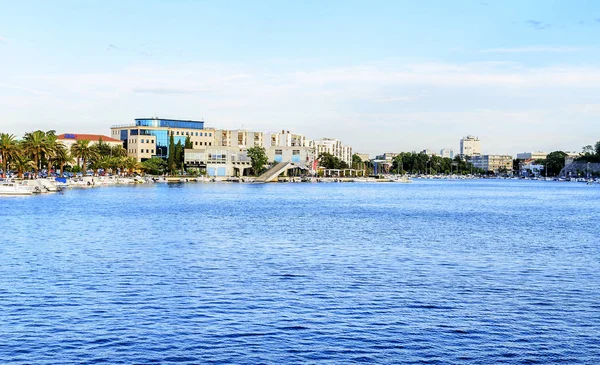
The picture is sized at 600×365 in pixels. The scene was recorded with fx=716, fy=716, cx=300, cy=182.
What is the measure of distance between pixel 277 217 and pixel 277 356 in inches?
1972

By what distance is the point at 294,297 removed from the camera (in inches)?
1101

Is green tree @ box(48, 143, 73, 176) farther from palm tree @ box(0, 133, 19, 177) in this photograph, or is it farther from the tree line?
palm tree @ box(0, 133, 19, 177)

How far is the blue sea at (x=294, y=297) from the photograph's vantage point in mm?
20844

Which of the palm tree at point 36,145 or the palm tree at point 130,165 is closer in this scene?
the palm tree at point 36,145

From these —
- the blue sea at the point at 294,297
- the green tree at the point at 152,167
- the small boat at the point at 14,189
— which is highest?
the green tree at the point at 152,167

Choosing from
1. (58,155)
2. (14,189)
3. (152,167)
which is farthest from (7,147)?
(152,167)

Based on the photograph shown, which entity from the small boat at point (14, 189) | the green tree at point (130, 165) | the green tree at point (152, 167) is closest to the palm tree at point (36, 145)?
the small boat at point (14, 189)

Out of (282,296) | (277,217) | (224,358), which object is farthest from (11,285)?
(277,217)

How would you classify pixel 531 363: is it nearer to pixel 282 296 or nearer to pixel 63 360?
pixel 282 296

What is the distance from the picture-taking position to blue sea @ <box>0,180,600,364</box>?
2084 cm

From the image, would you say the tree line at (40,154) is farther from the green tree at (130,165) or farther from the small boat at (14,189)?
the small boat at (14,189)

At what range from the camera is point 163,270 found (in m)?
34.0

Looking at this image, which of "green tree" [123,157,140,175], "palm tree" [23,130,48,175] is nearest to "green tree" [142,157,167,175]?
"green tree" [123,157,140,175]

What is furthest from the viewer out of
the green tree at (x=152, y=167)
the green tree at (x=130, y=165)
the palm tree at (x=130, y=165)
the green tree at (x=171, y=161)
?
the green tree at (x=171, y=161)
